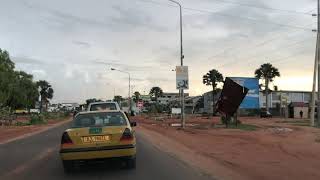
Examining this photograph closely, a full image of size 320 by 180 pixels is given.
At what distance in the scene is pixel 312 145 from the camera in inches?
912

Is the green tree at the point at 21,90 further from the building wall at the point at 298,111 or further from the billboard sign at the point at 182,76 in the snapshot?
the billboard sign at the point at 182,76

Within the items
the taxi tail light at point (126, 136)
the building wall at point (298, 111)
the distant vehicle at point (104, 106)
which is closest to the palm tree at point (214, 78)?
the building wall at point (298, 111)

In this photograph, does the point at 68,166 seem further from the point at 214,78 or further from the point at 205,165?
the point at 214,78

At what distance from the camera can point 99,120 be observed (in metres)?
15.1

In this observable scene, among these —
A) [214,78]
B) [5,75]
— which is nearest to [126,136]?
[5,75]

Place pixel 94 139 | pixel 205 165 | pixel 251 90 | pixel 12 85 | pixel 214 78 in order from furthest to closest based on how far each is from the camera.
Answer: pixel 214 78 < pixel 12 85 < pixel 251 90 < pixel 205 165 < pixel 94 139

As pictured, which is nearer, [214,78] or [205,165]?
[205,165]

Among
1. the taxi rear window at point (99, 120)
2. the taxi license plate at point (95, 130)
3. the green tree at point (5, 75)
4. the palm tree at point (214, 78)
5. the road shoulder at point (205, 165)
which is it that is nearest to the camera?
the road shoulder at point (205, 165)

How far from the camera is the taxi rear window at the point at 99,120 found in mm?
14906

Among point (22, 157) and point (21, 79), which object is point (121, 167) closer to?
point (22, 157)

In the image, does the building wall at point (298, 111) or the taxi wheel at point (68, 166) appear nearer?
the taxi wheel at point (68, 166)

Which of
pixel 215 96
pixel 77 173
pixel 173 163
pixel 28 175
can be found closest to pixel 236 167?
pixel 173 163

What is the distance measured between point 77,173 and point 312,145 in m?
12.0

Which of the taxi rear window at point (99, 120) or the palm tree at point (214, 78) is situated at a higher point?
the palm tree at point (214, 78)
